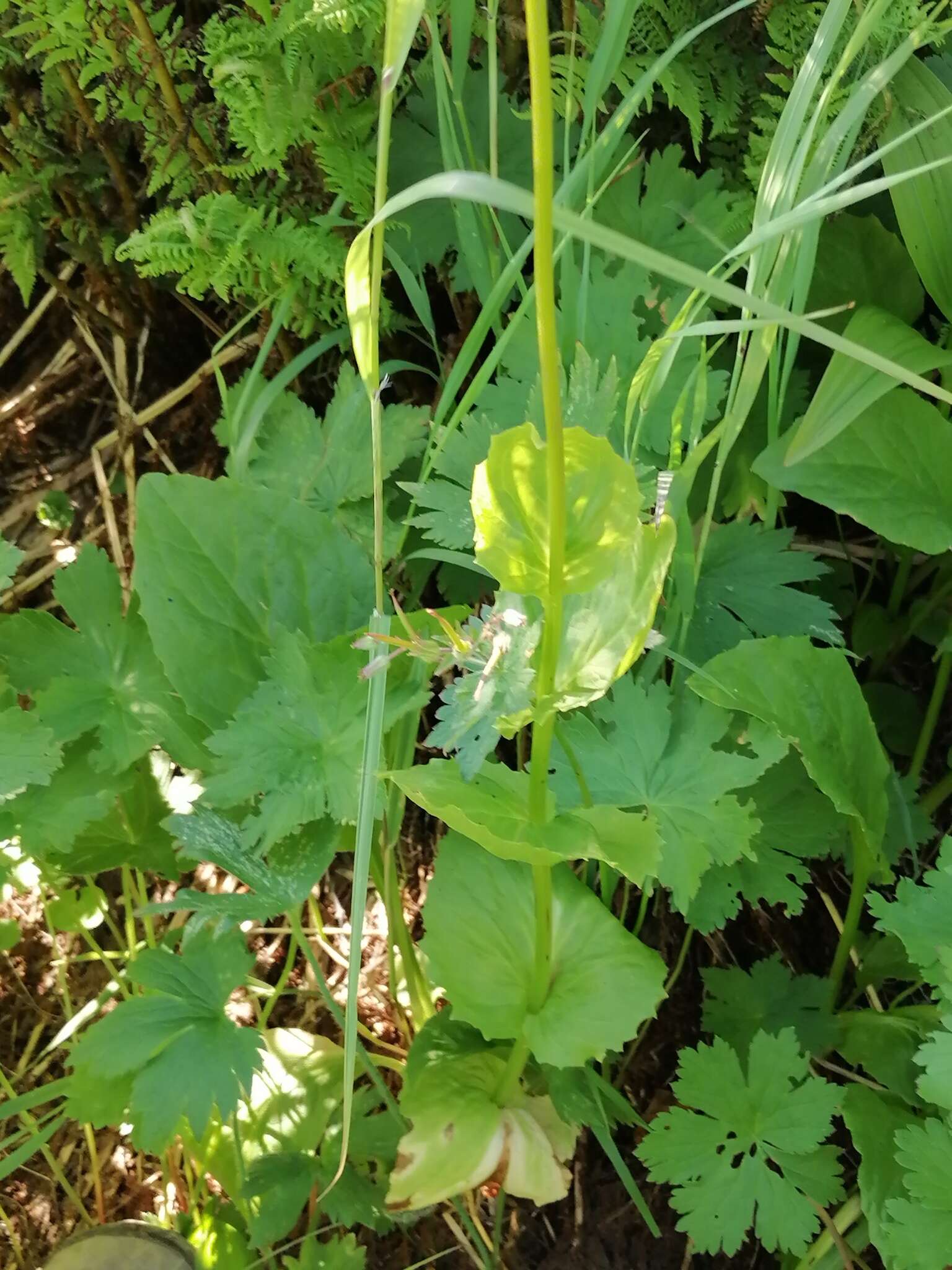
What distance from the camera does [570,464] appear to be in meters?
0.43

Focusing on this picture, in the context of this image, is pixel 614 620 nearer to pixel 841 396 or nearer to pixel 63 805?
pixel 841 396

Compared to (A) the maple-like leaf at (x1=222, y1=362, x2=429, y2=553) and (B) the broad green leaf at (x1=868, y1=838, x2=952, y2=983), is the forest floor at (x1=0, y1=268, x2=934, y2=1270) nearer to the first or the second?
(A) the maple-like leaf at (x1=222, y1=362, x2=429, y2=553)

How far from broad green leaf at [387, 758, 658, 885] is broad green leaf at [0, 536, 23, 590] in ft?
1.53

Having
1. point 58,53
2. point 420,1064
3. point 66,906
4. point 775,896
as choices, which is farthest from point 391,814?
point 58,53

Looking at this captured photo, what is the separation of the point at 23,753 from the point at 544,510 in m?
0.55

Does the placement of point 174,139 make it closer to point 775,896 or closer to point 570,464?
point 570,464

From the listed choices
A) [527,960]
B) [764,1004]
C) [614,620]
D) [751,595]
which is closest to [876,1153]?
[764,1004]

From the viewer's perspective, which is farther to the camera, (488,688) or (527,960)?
(527,960)

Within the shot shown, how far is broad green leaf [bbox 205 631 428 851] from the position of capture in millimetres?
723

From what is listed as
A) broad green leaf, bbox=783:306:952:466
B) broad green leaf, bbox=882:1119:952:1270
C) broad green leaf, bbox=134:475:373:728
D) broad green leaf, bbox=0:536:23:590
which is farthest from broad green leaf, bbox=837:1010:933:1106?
broad green leaf, bbox=0:536:23:590

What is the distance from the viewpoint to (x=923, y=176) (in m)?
0.84

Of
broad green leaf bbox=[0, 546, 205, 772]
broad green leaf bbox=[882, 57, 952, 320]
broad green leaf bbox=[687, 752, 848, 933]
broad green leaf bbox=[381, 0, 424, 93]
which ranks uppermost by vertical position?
broad green leaf bbox=[381, 0, 424, 93]

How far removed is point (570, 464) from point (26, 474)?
109cm

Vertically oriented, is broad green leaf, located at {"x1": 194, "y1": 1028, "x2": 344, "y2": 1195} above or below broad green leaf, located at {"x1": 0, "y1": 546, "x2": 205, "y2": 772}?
below
